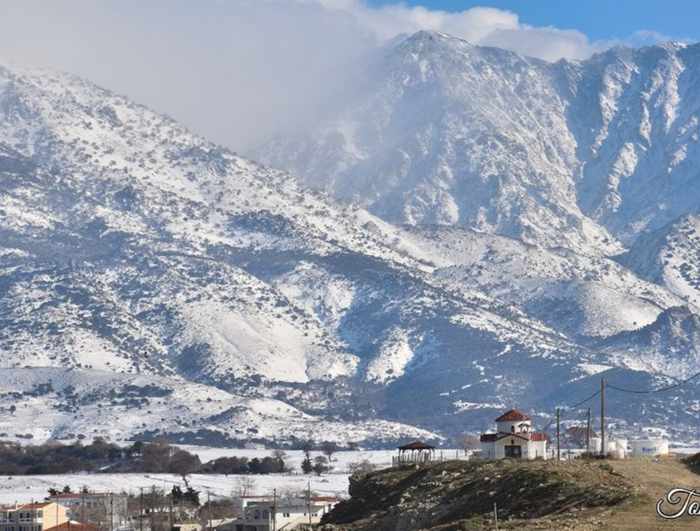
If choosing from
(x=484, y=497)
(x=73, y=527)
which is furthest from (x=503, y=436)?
(x=484, y=497)

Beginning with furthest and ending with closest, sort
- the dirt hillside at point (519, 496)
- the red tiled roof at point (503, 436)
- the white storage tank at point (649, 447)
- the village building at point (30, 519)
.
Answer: the village building at point (30, 519) < the white storage tank at point (649, 447) < the red tiled roof at point (503, 436) < the dirt hillside at point (519, 496)

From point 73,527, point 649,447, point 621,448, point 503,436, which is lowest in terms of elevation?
point 73,527

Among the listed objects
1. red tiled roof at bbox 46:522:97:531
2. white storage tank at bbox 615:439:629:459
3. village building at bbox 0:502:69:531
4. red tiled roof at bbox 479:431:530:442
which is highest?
red tiled roof at bbox 479:431:530:442

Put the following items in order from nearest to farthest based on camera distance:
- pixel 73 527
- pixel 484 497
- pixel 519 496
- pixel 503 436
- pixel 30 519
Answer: pixel 519 496, pixel 484 497, pixel 503 436, pixel 73 527, pixel 30 519

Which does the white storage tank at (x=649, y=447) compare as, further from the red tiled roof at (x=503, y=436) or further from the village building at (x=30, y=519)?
the village building at (x=30, y=519)

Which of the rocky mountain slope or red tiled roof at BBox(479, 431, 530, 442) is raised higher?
red tiled roof at BBox(479, 431, 530, 442)

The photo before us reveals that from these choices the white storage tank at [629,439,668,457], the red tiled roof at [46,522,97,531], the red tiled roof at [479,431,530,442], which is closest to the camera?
the red tiled roof at [479,431,530,442]

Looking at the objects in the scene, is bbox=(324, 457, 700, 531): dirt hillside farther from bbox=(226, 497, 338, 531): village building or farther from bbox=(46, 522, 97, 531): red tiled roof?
bbox=(46, 522, 97, 531): red tiled roof

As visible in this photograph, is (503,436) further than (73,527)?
No

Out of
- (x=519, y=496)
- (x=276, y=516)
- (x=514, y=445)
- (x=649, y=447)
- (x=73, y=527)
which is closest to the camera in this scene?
(x=519, y=496)

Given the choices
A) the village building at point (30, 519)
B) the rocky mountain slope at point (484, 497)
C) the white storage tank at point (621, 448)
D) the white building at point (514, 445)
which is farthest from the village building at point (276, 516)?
the rocky mountain slope at point (484, 497)

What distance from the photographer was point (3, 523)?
643 feet

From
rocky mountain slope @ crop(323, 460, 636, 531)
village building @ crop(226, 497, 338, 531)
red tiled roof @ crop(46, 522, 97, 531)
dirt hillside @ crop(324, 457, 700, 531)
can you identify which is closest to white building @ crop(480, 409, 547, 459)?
village building @ crop(226, 497, 338, 531)

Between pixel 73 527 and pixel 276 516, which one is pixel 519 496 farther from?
pixel 73 527
